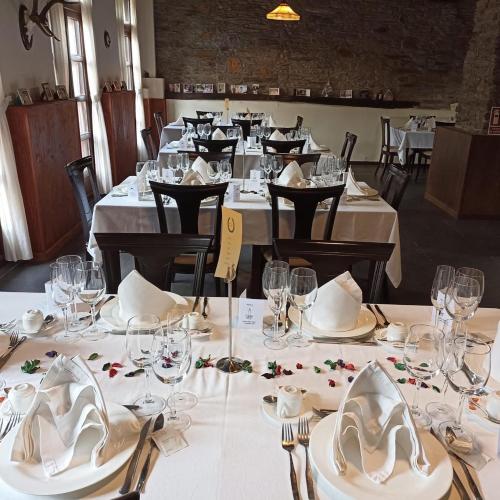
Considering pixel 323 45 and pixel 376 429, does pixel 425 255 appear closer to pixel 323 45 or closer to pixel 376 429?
pixel 376 429

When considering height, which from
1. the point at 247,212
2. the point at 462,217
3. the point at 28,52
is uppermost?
the point at 28,52

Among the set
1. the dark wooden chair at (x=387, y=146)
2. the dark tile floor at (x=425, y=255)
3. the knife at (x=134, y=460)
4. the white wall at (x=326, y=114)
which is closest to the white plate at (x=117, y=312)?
the knife at (x=134, y=460)

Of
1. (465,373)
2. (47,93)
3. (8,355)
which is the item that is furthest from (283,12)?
(465,373)

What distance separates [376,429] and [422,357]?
22 centimetres

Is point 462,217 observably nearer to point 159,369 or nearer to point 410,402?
point 410,402

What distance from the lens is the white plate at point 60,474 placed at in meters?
0.89

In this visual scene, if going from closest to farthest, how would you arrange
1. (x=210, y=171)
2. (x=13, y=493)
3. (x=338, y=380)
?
(x=13, y=493)
(x=338, y=380)
(x=210, y=171)

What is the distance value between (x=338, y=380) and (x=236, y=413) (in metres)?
0.30

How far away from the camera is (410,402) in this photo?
120 cm

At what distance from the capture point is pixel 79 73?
19.3 ft

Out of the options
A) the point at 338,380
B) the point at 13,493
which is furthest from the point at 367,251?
the point at 13,493

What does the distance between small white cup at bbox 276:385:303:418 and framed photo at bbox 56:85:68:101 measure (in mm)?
4464

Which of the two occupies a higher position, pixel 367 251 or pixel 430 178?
pixel 367 251

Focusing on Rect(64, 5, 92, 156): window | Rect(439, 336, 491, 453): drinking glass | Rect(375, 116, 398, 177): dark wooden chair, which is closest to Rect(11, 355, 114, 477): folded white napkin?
Rect(439, 336, 491, 453): drinking glass
